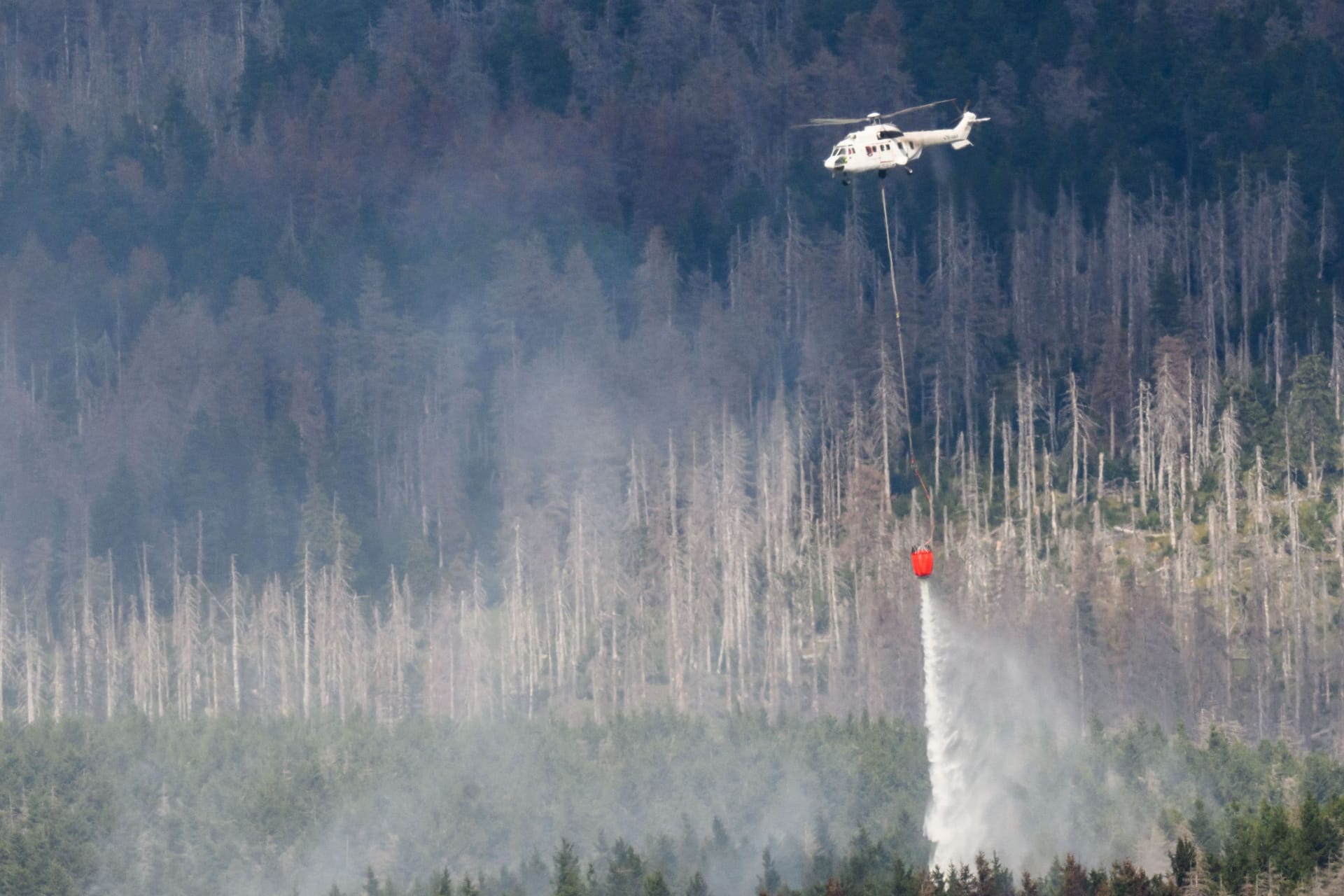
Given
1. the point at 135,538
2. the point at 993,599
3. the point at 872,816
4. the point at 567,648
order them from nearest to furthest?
the point at 872,816 → the point at 993,599 → the point at 567,648 → the point at 135,538

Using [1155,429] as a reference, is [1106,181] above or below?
above

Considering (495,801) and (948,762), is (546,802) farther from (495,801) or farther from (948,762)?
(948,762)

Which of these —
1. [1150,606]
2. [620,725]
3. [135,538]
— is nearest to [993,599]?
[1150,606]

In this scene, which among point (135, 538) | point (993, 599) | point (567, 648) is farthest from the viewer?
point (135, 538)

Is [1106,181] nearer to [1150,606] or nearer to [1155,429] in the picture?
[1155,429]

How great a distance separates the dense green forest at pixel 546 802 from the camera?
4419 inches

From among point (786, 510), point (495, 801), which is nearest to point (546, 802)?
point (495, 801)

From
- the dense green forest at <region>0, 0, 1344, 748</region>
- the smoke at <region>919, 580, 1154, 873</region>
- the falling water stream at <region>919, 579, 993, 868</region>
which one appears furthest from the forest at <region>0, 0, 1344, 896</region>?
the falling water stream at <region>919, 579, 993, 868</region>

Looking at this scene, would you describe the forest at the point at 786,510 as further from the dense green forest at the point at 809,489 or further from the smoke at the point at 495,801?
the smoke at the point at 495,801

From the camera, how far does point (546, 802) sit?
128375 mm

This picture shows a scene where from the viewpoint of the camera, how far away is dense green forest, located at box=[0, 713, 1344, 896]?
4419 inches

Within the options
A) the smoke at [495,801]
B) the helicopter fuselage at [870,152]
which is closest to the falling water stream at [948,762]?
the smoke at [495,801]

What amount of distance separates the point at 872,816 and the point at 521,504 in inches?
2278

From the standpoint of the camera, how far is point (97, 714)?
170m
